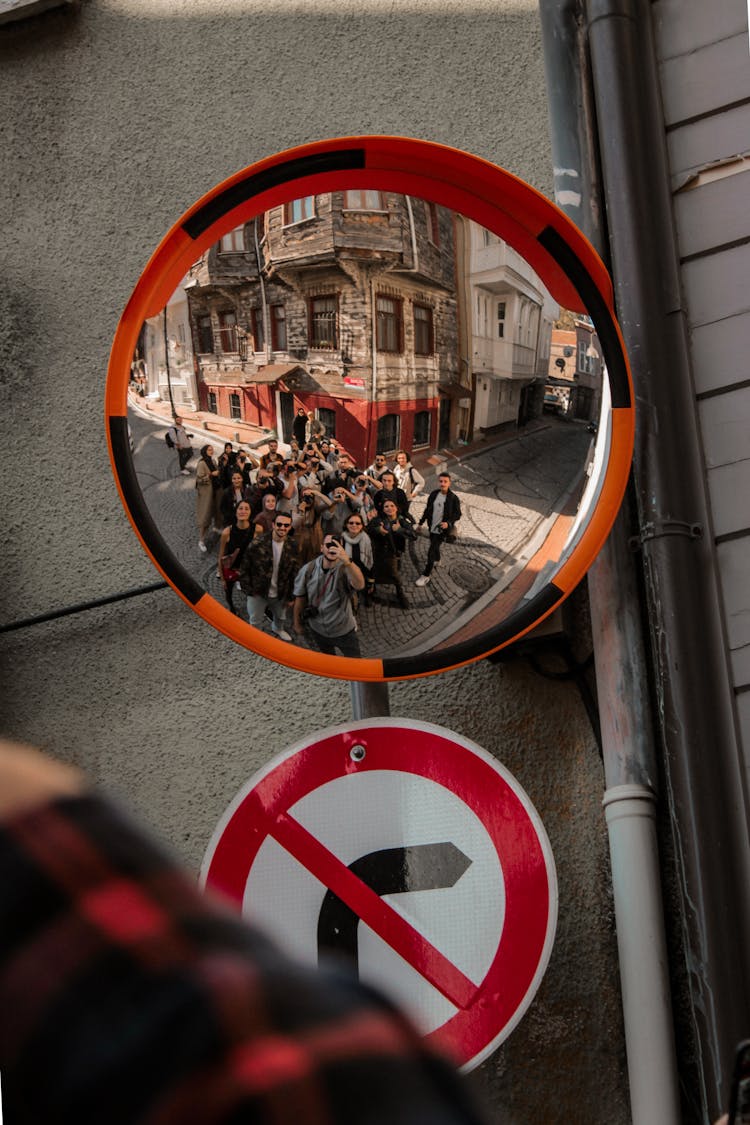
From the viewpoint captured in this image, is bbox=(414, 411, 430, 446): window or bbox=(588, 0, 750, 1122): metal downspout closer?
bbox=(414, 411, 430, 446): window

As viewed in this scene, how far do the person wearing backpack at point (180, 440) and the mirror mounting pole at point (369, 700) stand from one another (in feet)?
1.72

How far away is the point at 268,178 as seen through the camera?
1.74m

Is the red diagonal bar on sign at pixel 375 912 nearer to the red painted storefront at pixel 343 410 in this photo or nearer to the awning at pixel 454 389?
the red painted storefront at pixel 343 410

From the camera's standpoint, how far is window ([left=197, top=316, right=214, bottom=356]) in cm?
175

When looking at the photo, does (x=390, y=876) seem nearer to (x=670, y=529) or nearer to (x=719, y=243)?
(x=670, y=529)

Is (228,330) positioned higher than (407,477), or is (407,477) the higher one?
(228,330)

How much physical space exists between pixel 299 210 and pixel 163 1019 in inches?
62.7

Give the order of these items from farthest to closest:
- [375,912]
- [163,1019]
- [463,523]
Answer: [463,523] < [375,912] < [163,1019]

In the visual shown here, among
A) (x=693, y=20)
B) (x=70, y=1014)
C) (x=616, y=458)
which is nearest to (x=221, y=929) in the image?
(x=70, y=1014)

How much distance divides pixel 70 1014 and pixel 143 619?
2238mm

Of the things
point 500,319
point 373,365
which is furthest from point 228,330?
point 500,319

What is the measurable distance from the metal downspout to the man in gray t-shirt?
76cm

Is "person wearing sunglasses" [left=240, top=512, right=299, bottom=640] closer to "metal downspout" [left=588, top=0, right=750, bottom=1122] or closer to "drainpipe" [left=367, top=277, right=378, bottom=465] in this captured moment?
"drainpipe" [left=367, top=277, right=378, bottom=465]

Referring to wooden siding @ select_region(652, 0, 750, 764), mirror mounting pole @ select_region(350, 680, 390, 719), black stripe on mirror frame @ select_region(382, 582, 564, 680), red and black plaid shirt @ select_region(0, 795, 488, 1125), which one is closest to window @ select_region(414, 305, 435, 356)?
black stripe on mirror frame @ select_region(382, 582, 564, 680)
